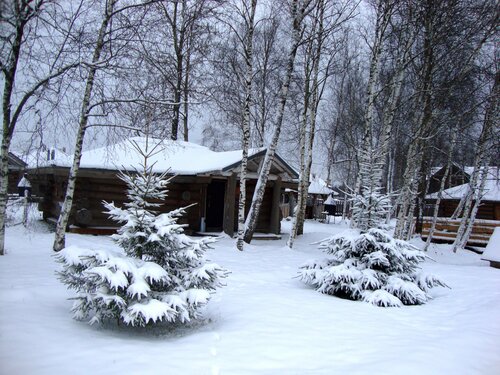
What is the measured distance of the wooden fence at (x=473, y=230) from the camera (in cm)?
1981

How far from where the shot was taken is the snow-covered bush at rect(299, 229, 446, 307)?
7258 millimetres

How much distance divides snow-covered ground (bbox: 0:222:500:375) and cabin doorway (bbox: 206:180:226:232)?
368 inches

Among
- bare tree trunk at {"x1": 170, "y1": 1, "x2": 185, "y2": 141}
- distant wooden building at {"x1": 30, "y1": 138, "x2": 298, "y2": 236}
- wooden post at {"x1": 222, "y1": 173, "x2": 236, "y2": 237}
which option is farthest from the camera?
wooden post at {"x1": 222, "y1": 173, "x2": 236, "y2": 237}

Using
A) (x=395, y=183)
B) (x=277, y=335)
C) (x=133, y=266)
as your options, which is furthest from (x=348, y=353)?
(x=395, y=183)

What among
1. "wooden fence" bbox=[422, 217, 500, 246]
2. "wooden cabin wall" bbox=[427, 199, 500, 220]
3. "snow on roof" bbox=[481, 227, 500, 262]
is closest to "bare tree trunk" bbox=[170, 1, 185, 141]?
"snow on roof" bbox=[481, 227, 500, 262]

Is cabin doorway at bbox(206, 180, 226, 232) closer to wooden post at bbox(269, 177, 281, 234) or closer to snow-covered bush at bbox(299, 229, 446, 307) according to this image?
wooden post at bbox(269, 177, 281, 234)

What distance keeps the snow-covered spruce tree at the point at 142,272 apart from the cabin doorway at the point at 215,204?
11.7m

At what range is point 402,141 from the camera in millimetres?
23219

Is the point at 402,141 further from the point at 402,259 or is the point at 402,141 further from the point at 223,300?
the point at 223,300

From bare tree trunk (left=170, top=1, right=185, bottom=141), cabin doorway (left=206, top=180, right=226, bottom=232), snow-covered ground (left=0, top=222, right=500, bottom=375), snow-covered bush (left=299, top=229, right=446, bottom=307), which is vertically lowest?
snow-covered ground (left=0, top=222, right=500, bottom=375)

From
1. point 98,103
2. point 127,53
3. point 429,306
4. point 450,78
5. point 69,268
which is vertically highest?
point 450,78

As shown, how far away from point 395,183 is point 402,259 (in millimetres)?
28439

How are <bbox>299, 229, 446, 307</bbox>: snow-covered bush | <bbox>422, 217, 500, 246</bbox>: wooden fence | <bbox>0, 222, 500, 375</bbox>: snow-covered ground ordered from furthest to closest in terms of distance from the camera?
<bbox>422, 217, 500, 246</bbox>: wooden fence → <bbox>299, 229, 446, 307</bbox>: snow-covered bush → <bbox>0, 222, 500, 375</bbox>: snow-covered ground

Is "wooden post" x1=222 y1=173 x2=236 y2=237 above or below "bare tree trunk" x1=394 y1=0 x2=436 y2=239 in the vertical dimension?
below
